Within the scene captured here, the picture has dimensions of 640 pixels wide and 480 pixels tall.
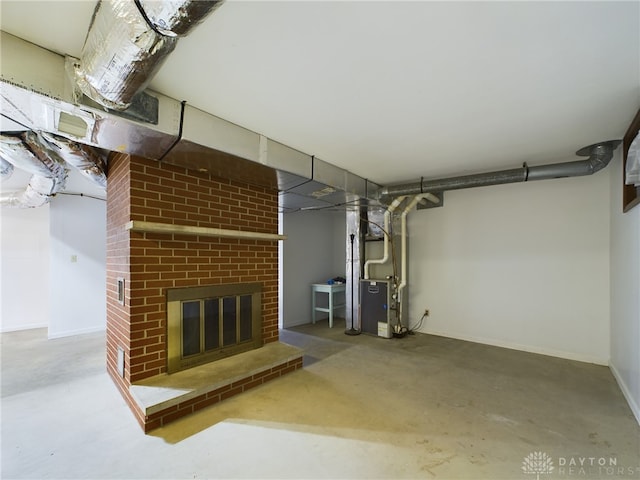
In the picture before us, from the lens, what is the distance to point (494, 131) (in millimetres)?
2510

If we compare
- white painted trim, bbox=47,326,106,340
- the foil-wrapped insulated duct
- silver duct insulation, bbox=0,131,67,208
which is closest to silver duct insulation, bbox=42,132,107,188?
silver duct insulation, bbox=0,131,67,208

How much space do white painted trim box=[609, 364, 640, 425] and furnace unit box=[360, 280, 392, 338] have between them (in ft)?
7.86

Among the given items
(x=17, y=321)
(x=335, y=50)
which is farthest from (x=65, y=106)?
(x=17, y=321)

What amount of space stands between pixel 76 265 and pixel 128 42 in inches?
190

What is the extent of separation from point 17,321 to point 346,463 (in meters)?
6.24

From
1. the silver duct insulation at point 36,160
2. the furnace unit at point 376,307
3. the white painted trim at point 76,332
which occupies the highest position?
the silver duct insulation at point 36,160

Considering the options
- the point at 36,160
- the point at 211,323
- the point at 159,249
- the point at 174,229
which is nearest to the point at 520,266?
the point at 211,323

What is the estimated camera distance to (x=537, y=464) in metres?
1.73

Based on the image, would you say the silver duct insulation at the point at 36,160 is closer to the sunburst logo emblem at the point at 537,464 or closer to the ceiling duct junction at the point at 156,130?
the ceiling duct junction at the point at 156,130

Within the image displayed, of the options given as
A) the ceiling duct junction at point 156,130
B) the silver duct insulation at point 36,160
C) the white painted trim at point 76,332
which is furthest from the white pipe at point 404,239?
the white painted trim at point 76,332

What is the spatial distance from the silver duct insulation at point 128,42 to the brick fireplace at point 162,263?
0.99 metres

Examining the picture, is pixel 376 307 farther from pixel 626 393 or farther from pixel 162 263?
pixel 162 263

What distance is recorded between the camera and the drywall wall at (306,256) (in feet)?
16.7

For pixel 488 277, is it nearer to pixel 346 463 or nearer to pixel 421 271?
pixel 421 271
